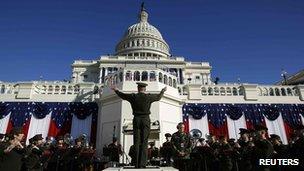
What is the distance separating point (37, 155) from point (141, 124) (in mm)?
3152

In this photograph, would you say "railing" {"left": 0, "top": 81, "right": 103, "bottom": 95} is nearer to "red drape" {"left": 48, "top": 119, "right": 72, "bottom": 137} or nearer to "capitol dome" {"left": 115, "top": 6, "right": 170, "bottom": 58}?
"red drape" {"left": 48, "top": 119, "right": 72, "bottom": 137}

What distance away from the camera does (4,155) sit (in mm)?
4340

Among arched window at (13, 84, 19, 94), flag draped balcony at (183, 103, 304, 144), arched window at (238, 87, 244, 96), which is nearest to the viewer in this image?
flag draped balcony at (183, 103, 304, 144)

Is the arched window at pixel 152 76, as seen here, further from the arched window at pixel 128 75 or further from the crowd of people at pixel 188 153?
the crowd of people at pixel 188 153

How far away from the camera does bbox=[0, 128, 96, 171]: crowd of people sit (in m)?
4.36

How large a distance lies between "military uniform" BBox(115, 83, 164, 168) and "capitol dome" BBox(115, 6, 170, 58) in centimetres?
6551

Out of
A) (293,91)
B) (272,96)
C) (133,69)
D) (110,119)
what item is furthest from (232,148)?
(293,91)

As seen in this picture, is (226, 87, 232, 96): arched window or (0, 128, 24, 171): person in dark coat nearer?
(0, 128, 24, 171): person in dark coat

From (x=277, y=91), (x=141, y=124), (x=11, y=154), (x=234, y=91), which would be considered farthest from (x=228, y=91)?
(x=11, y=154)

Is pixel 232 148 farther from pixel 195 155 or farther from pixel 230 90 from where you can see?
pixel 230 90

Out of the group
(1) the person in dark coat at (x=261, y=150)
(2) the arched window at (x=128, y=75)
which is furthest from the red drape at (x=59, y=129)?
(1) the person in dark coat at (x=261, y=150)

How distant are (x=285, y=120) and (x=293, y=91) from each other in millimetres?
3006

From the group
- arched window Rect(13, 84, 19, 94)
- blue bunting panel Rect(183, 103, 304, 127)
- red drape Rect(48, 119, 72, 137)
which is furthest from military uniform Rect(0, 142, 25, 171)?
arched window Rect(13, 84, 19, 94)

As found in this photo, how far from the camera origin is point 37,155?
276 inches
